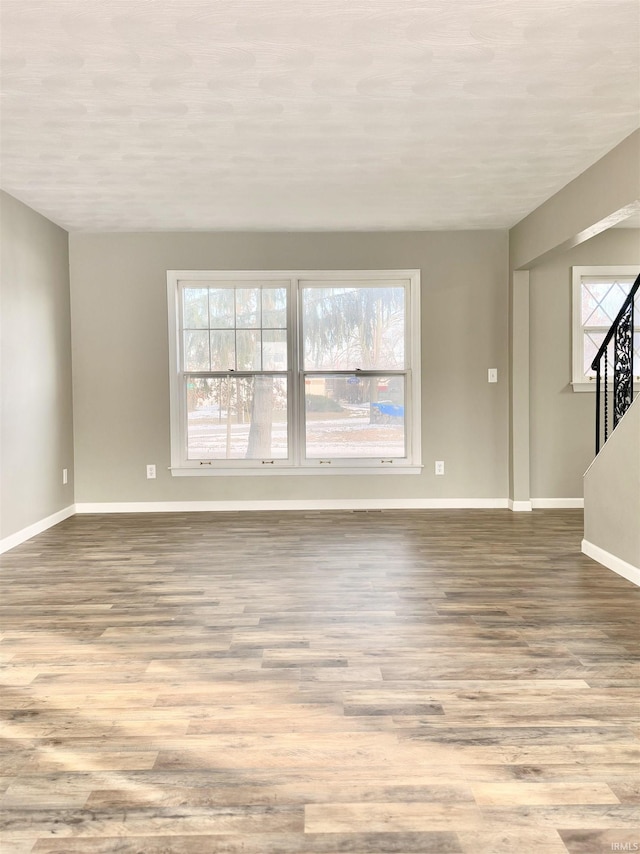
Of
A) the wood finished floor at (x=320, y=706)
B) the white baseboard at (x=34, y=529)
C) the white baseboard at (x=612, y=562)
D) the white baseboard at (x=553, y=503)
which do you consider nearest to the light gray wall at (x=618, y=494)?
the white baseboard at (x=612, y=562)

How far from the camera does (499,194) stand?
454cm

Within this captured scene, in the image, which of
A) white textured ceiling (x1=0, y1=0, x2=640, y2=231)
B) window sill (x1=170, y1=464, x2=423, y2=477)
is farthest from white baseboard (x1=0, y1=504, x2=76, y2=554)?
white textured ceiling (x1=0, y1=0, x2=640, y2=231)

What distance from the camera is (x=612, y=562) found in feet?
12.3

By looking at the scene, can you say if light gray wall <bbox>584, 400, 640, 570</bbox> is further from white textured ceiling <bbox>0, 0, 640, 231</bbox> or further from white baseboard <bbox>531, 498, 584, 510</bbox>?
white textured ceiling <bbox>0, 0, 640, 231</bbox>

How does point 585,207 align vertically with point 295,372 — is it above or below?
above


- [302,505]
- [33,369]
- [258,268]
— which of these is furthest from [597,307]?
[33,369]

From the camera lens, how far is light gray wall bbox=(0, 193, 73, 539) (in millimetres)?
4418

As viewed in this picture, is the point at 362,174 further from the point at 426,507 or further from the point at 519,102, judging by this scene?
the point at 426,507

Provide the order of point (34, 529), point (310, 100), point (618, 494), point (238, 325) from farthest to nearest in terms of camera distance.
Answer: point (238, 325) → point (34, 529) → point (618, 494) → point (310, 100)

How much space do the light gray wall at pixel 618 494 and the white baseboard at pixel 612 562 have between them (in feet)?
0.07

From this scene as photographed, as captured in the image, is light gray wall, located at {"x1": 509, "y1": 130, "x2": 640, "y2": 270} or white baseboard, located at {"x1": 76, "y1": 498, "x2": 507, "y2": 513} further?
white baseboard, located at {"x1": 76, "y1": 498, "x2": 507, "y2": 513}

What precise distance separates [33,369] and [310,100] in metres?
3.18

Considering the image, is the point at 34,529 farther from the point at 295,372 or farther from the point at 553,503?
the point at 553,503

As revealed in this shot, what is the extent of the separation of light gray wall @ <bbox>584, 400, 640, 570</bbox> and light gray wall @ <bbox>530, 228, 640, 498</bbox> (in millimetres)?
1642
